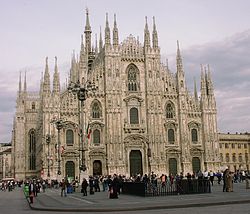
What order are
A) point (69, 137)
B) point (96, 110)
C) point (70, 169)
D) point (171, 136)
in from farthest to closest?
point (171, 136)
point (96, 110)
point (69, 137)
point (70, 169)

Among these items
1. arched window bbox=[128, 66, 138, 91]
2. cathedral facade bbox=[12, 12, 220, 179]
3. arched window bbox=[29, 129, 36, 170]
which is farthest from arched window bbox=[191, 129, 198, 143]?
arched window bbox=[29, 129, 36, 170]

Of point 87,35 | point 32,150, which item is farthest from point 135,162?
point 32,150

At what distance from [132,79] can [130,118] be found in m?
5.64

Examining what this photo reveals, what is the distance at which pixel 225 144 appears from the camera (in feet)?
280

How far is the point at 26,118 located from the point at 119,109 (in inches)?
1234

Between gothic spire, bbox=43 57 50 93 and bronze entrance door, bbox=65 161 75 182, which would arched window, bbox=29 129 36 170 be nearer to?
bronze entrance door, bbox=65 161 75 182

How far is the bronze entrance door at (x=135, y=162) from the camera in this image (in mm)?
57438

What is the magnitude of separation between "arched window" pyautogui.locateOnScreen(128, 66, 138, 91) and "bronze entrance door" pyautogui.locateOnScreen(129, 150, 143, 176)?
29.6 feet

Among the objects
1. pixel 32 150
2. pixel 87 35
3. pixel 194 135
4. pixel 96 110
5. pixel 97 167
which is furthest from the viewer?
pixel 32 150

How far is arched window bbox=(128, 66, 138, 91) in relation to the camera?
5898cm

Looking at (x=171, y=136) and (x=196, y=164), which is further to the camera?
(x=196, y=164)

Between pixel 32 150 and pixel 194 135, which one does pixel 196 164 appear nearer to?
pixel 194 135

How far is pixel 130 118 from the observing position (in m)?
58.2

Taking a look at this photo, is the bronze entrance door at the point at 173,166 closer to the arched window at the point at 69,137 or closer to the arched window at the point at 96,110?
the arched window at the point at 96,110
